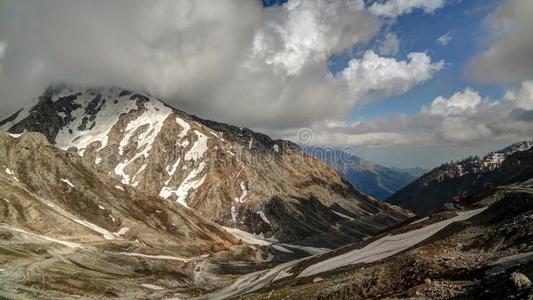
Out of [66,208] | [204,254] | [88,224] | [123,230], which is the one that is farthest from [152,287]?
[66,208]

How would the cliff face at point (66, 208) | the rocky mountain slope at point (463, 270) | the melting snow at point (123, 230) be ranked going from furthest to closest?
the melting snow at point (123, 230), the cliff face at point (66, 208), the rocky mountain slope at point (463, 270)

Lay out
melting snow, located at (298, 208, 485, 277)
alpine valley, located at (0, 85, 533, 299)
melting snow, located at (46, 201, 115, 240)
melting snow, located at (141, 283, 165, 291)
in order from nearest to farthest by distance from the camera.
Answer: alpine valley, located at (0, 85, 533, 299)
melting snow, located at (298, 208, 485, 277)
melting snow, located at (141, 283, 165, 291)
melting snow, located at (46, 201, 115, 240)

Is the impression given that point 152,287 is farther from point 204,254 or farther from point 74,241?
Result: point 204,254

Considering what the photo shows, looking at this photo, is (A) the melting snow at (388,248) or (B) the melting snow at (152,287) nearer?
(A) the melting snow at (388,248)

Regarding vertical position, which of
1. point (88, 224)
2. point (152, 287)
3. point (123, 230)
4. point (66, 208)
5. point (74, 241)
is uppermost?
point (66, 208)

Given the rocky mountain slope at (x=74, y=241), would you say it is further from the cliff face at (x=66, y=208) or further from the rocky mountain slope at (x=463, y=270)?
the rocky mountain slope at (x=463, y=270)

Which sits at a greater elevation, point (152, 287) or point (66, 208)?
point (66, 208)

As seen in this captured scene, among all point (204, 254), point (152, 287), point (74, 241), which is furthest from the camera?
point (204, 254)

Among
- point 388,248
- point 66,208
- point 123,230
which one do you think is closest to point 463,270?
point 388,248

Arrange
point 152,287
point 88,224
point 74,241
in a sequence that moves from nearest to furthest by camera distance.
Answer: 1. point 152,287
2. point 74,241
3. point 88,224

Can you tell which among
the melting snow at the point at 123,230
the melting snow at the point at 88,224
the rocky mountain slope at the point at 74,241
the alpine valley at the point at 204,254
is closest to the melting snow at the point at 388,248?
the alpine valley at the point at 204,254

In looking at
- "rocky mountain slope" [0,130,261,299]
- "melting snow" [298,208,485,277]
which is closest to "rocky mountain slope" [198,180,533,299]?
"melting snow" [298,208,485,277]

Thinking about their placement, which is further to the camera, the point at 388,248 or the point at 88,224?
the point at 88,224

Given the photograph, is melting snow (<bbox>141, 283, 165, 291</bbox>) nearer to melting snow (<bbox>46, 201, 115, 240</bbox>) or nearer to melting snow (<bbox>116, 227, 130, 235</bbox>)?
melting snow (<bbox>46, 201, 115, 240</bbox>)
